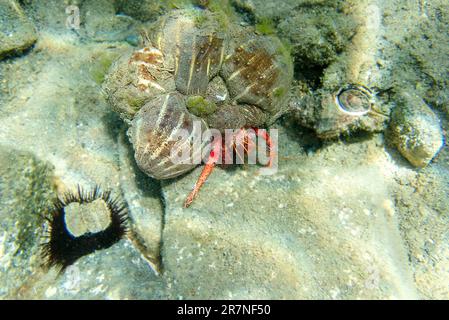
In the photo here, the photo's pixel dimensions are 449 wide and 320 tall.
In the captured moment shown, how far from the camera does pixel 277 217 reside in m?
2.81

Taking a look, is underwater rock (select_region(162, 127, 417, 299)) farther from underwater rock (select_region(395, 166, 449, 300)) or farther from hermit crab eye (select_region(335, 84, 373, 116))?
hermit crab eye (select_region(335, 84, 373, 116))

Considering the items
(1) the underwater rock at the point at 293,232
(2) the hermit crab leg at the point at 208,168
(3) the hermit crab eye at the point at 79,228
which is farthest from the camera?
(2) the hermit crab leg at the point at 208,168

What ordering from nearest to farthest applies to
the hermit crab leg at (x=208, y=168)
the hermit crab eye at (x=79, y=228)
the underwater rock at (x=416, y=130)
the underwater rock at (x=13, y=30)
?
the underwater rock at (x=416, y=130) → the hermit crab eye at (x=79, y=228) → the hermit crab leg at (x=208, y=168) → the underwater rock at (x=13, y=30)

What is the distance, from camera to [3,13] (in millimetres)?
3449

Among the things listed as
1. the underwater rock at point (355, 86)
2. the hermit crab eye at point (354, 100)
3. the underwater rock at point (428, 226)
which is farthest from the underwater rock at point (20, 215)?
the underwater rock at point (428, 226)

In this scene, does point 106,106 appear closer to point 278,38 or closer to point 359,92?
point 278,38

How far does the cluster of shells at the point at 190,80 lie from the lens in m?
2.69

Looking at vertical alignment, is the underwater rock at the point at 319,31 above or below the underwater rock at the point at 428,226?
above

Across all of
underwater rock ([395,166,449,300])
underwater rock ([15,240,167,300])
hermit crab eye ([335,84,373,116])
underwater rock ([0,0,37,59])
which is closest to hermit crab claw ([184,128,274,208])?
underwater rock ([15,240,167,300])

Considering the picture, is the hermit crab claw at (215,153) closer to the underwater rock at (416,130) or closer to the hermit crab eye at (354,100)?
the hermit crab eye at (354,100)

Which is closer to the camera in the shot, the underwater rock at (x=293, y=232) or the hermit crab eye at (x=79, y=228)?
the underwater rock at (x=293, y=232)

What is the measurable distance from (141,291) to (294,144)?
2052 mm

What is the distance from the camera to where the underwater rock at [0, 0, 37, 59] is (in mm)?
3436

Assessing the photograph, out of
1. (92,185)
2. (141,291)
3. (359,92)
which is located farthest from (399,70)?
(92,185)
